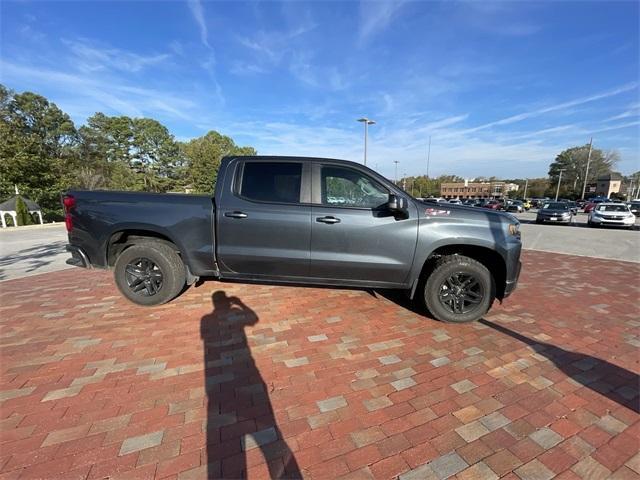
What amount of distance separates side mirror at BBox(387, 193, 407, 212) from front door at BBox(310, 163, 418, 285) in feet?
0.56

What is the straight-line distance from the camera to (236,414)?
2062 millimetres

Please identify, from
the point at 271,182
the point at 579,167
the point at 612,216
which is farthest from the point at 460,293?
the point at 579,167

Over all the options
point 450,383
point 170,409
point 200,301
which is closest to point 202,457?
point 170,409

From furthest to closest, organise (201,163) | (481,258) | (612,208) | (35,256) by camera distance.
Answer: (201,163)
(612,208)
(35,256)
(481,258)

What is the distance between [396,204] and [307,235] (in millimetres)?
1071

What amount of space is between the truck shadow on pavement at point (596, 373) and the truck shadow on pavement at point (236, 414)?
2562mm

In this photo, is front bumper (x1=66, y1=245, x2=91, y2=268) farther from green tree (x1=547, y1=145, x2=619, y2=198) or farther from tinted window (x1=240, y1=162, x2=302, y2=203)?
green tree (x1=547, y1=145, x2=619, y2=198)

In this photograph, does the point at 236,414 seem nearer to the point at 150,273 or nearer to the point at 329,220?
the point at 329,220

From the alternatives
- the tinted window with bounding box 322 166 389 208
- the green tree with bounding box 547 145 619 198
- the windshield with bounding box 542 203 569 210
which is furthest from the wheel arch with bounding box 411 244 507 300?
the green tree with bounding box 547 145 619 198

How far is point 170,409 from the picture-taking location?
2.10m

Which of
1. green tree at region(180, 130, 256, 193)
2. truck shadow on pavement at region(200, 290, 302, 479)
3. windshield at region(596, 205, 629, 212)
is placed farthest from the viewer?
green tree at region(180, 130, 256, 193)

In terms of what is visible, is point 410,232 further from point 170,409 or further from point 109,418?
point 109,418

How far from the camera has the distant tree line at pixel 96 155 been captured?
21172 millimetres

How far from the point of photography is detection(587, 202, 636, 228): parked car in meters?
16.3
